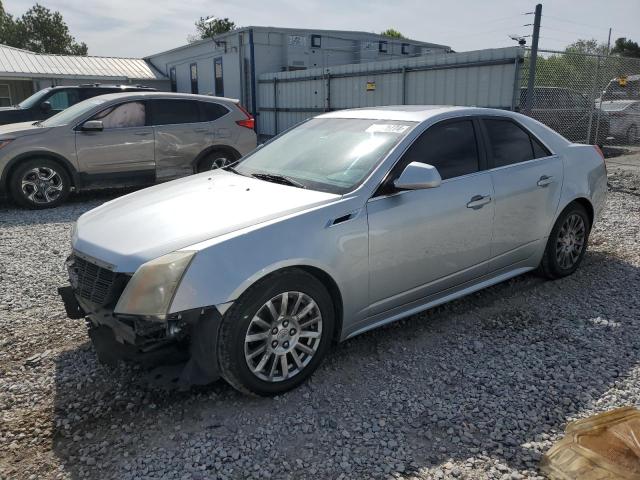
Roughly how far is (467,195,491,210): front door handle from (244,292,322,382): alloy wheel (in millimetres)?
1490

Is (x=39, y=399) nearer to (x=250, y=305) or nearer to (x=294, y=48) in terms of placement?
(x=250, y=305)

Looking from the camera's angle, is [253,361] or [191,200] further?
[191,200]

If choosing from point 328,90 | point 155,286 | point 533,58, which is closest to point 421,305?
point 155,286

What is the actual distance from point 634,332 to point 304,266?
260 centimetres

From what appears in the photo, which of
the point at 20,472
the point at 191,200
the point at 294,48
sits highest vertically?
the point at 294,48

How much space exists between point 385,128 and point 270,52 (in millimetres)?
16558

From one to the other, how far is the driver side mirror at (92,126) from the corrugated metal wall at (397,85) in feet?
24.5

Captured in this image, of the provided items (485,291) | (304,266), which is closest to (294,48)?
(485,291)

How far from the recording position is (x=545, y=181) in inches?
176

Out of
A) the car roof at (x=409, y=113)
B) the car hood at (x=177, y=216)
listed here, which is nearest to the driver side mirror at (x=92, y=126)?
the car hood at (x=177, y=216)

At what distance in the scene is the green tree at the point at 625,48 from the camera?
48.6 meters

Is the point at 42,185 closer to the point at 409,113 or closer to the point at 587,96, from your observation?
the point at 409,113

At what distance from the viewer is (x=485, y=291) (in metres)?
4.75

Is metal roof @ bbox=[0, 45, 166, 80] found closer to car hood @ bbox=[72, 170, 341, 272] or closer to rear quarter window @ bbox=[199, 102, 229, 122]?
rear quarter window @ bbox=[199, 102, 229, 122]
